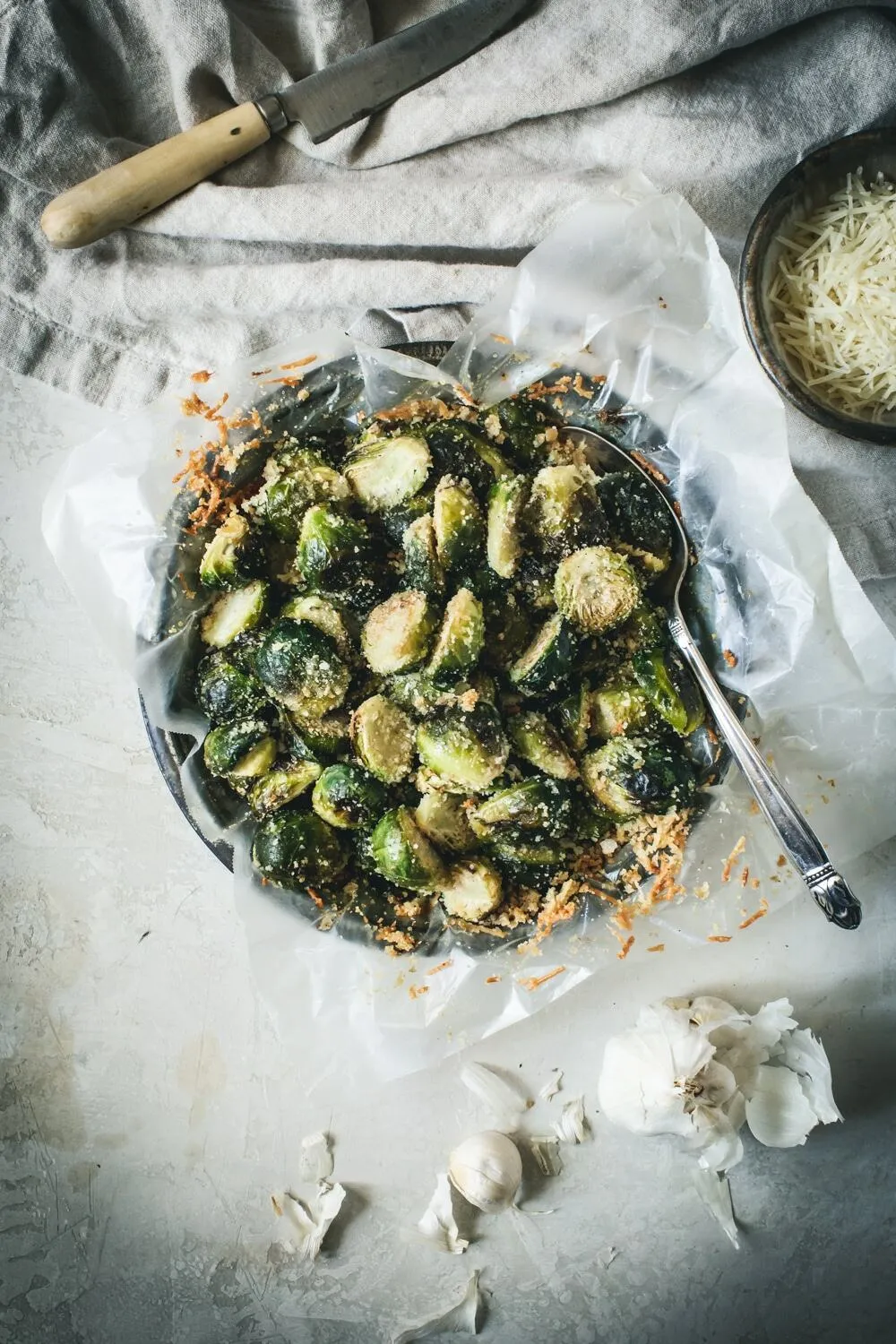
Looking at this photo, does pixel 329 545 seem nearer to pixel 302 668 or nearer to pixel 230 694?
pixel 302 668

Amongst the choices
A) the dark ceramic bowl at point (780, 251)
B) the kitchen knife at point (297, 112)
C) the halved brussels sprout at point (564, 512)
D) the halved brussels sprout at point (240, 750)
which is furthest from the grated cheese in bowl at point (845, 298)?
the halved brussels sprout at point (240, 750)

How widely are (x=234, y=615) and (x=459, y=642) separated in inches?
17.8

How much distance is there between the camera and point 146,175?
191 cm

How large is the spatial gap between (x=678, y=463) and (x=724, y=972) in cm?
112

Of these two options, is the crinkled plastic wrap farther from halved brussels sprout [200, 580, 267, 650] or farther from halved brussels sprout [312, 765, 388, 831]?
halved brussels sprout [312, 765, 388, 831]

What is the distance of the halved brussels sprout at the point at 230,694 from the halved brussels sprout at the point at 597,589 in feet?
1.96

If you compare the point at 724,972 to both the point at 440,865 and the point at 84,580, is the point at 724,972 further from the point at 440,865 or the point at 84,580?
the point at 84,580

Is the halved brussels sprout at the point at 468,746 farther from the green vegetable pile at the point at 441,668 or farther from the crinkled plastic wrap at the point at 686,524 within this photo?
the crinkled plastic wrap at the point at 686,524

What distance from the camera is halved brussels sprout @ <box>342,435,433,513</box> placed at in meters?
1.67

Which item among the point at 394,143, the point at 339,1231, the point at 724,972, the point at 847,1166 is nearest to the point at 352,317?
the point at 394,143

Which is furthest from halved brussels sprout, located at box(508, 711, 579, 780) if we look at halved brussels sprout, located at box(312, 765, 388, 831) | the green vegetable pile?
halved brussels sprout, located at box(312, 765, 388, 831)

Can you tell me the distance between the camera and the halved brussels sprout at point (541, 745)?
5.61ft

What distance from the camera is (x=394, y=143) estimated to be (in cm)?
196

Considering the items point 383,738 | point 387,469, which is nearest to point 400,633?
point 383,738
